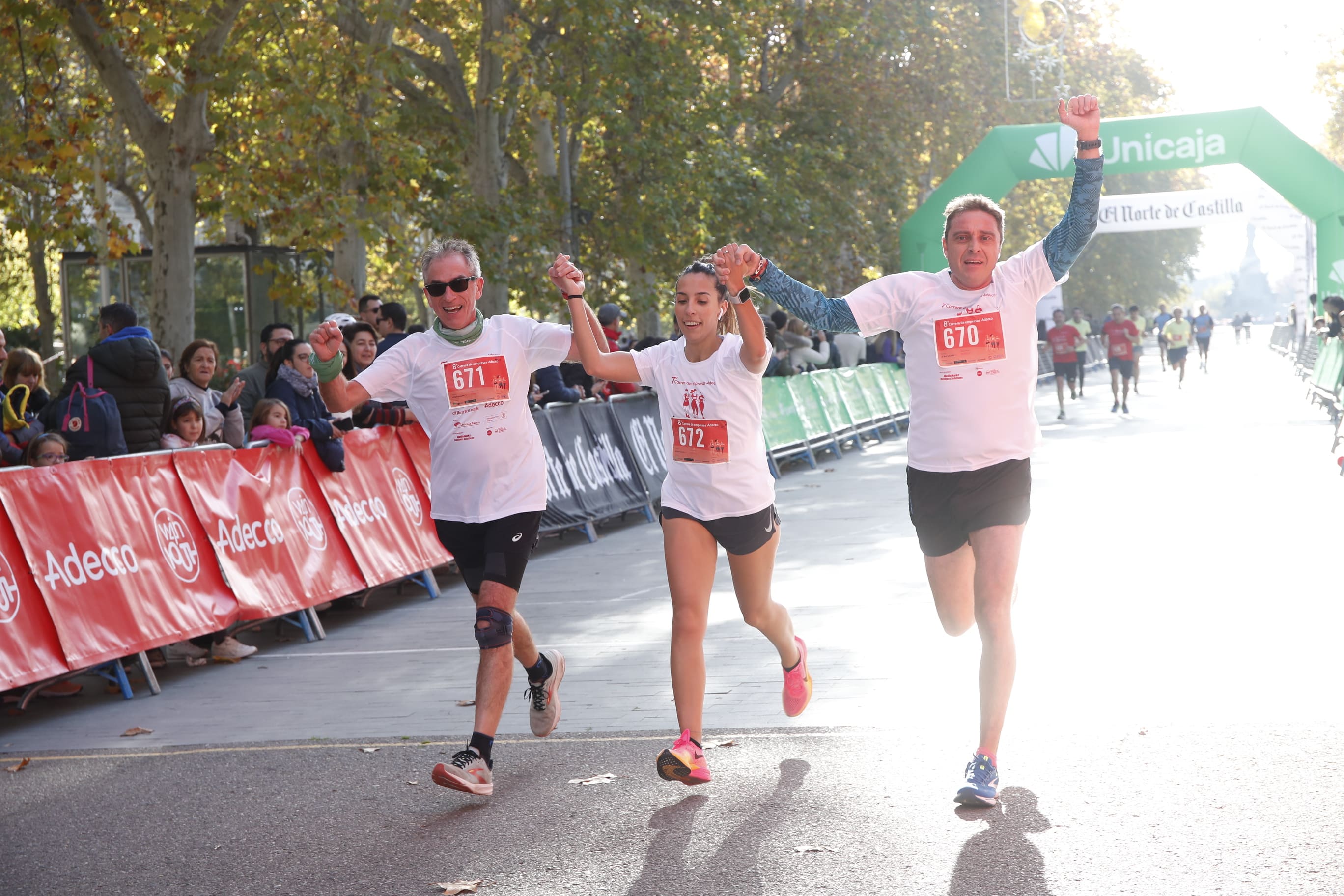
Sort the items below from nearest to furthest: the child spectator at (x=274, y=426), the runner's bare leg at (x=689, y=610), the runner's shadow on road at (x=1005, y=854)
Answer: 1. the runner's shadow on road at (x=1005, y=854)
2. the runner's bare leg at (x=689, y=610)
3. the child spectator at (x=274, y=426)

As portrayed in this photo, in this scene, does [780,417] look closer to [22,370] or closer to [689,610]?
[22,370]

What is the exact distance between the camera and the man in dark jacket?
9109 mm

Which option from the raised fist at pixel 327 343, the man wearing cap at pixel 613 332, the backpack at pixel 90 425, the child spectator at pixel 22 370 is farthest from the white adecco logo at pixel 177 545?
the man wearing cap at pixel 613 332

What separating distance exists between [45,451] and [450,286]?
11.7 ft

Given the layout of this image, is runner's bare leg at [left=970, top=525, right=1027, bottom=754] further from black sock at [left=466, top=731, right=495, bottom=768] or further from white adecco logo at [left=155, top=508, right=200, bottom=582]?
white adecco logo at [left=155, top=508, right=200, bottom=582]

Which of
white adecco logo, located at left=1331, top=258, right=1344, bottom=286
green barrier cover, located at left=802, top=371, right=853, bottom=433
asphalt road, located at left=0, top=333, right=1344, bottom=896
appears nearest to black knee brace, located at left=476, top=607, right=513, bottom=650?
asphalt road, located at left=0, top=333, right=1344, bottom=896

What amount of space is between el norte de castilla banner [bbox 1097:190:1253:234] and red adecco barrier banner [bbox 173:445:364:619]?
30.2 m

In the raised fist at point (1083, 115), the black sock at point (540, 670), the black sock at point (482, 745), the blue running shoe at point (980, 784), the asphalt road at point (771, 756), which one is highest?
the raised fist at point (1083, 115)

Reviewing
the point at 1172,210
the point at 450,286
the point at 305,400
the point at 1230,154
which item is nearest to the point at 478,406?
the point at 450,286

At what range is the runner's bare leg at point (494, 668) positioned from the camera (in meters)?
5.68

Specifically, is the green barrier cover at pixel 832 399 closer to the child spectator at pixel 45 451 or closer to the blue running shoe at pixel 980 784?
the child spectator at pixel 45 451

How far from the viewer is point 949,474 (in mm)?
5289

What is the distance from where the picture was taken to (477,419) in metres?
5.76

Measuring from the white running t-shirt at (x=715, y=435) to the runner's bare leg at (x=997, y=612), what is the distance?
793mm
